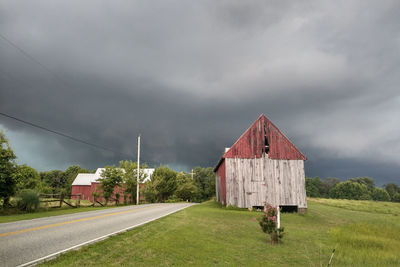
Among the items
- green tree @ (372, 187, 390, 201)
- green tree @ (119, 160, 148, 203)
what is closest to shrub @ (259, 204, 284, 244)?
green tree @ (119, 160, 148, 203)

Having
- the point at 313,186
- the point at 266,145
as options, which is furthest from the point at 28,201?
the point at 313,186

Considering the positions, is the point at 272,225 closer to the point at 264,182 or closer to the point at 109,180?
the point at 264,182

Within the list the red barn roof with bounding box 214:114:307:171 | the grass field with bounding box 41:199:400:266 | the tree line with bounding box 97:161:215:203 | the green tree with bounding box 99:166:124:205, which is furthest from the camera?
the tree line with bounding box 97:161:215:203

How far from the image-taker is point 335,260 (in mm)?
8195

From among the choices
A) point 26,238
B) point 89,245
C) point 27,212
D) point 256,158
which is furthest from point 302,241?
point 27,212

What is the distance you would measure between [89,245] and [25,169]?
688 inches

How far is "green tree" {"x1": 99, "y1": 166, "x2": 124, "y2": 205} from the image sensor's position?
33.8 m

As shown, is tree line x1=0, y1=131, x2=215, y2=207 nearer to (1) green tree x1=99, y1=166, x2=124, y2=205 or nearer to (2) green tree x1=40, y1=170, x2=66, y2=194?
(1) green tree x1=99, y1=166, x2=124, y2=205

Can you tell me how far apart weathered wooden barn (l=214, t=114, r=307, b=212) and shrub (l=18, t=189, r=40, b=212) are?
17968mm

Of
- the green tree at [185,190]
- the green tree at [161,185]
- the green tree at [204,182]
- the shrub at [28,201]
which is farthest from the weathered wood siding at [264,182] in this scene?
the green tree at [204,182]

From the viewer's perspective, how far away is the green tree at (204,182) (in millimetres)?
84294

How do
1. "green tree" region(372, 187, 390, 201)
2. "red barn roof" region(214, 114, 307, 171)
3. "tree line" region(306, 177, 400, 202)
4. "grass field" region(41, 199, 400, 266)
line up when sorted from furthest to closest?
"green tree" region(372, 187, 390, 201) → "tree line" region(306, 177, 400, 202) → "red barn roof" region(214, 114, 307, 171) → "grass field" region(41, 199, 400, 266)

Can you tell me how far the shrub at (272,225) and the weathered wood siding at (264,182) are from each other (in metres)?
15.3

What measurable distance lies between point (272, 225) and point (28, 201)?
63.4ft
